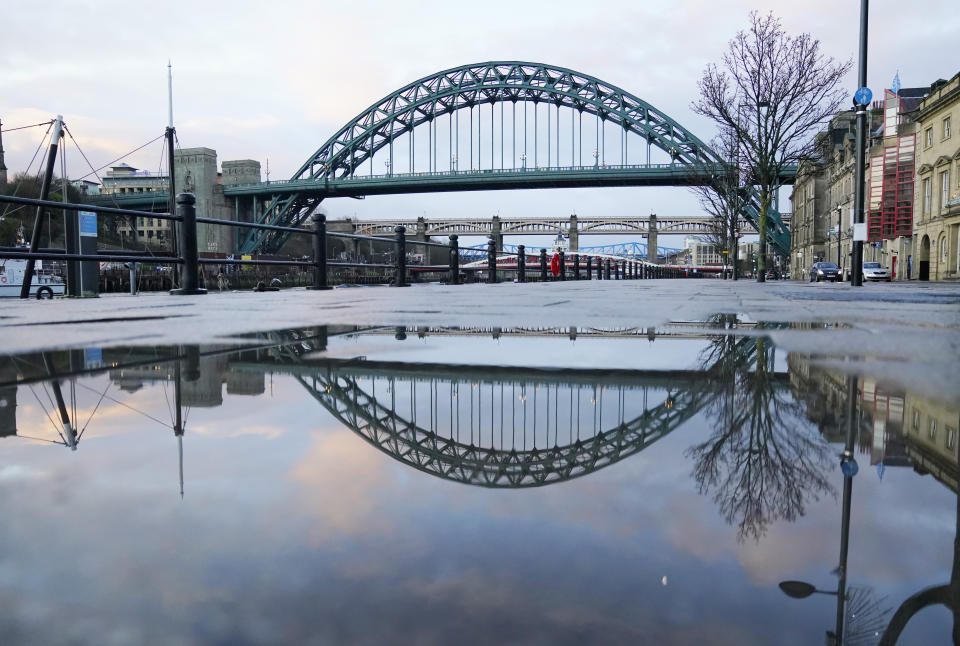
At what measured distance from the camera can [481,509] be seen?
2.32ft

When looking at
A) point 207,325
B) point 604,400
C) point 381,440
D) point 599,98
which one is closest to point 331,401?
point 381,440

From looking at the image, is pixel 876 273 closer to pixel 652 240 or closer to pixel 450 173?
pixel 450 173

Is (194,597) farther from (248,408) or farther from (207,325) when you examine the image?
(207,325)

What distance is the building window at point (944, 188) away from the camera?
81.1 feet

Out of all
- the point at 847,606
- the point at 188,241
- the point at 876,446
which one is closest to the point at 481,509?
the point at 847,606

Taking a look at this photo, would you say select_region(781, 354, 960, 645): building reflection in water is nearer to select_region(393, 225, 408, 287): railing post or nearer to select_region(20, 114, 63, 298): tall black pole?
select_region(393, 225, 408, 287): railing post

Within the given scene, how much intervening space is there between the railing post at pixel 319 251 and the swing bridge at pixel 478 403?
263 inches

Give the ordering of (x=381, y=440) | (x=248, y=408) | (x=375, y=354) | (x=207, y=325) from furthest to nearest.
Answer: (x=207, y=325), (x=375, y=354), (x=248, y=408), (x=381, y=440)

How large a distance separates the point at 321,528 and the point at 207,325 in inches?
103

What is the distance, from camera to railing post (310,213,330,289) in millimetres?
8617

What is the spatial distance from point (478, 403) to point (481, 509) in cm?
54

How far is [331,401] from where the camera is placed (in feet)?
4.23

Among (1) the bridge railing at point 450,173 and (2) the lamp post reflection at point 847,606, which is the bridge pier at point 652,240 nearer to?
(1) the bridge railing at point 450,173

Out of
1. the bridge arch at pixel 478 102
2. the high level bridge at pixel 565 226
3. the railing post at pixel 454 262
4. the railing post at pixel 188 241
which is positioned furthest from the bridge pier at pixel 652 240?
the railing post at pixel 188 241
